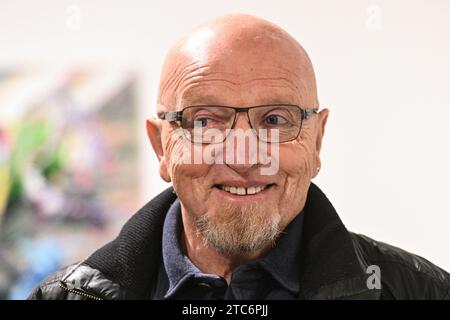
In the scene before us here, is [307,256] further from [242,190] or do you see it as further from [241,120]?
[241,120]

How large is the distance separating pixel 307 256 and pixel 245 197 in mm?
214

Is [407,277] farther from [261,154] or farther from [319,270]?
[261,154]

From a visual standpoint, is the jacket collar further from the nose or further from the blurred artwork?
the blurred artwork

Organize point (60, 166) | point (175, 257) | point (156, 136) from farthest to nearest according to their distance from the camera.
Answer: point (60, 166) → point (156, 136) → point (175, 257)

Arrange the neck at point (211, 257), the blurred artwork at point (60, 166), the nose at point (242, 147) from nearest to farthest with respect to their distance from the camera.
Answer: the nose at point (242, 147), the neck at point (211, 257), the blurred artwork at point (60, 166)

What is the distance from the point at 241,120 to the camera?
1.36 m

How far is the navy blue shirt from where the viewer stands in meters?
1.39

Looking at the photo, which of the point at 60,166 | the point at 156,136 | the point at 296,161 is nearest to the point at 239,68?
the point at 296,161

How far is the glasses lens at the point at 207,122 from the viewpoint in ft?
4.52

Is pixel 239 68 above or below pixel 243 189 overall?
above

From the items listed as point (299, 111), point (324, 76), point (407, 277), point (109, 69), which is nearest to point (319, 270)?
point (407, 277)

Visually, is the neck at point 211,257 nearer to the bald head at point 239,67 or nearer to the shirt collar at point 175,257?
the shirt collar at point 175,257

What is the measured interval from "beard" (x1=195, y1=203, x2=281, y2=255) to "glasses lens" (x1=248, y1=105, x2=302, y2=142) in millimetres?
156

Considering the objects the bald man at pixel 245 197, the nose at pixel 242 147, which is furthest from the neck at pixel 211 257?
the nose at pixel 242 147
